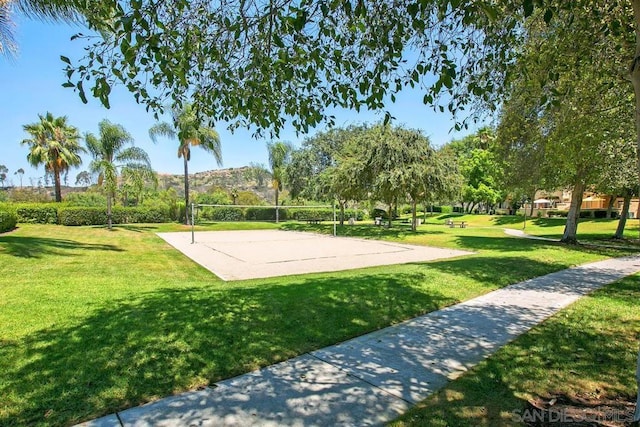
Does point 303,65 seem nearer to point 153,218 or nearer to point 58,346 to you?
point 58,346

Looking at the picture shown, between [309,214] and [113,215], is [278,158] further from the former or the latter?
[113,215]

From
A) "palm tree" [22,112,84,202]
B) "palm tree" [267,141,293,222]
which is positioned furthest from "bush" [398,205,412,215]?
"palm tree" [22,112,84,202]

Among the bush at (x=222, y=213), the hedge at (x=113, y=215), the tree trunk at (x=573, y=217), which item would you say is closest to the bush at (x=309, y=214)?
the bush at (x=222, y=213)

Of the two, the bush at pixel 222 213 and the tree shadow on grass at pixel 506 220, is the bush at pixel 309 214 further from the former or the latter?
the tree shadow on grass at pixel 506 220

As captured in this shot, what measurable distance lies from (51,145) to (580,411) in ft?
96.7

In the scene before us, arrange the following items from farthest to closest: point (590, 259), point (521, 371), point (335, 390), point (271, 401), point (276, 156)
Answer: point (276, 156) → point (590, 259) → point (521, 371) → point (335, 390) → point (271, 401)

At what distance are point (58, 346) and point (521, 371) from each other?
4714mm

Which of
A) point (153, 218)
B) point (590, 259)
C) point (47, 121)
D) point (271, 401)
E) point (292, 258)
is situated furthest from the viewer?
point (153, 218)

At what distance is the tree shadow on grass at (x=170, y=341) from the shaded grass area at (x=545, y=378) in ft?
5.30

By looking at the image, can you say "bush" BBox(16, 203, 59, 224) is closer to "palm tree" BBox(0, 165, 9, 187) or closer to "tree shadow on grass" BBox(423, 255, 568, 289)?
"tree shadow on grass" BBox(423, 255, 568, 289)

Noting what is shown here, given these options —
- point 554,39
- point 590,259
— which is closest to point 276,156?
point 590,259

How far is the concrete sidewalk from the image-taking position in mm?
2793

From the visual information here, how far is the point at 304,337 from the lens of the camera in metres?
4.47

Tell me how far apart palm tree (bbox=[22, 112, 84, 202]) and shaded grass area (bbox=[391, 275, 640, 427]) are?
28.4 m
